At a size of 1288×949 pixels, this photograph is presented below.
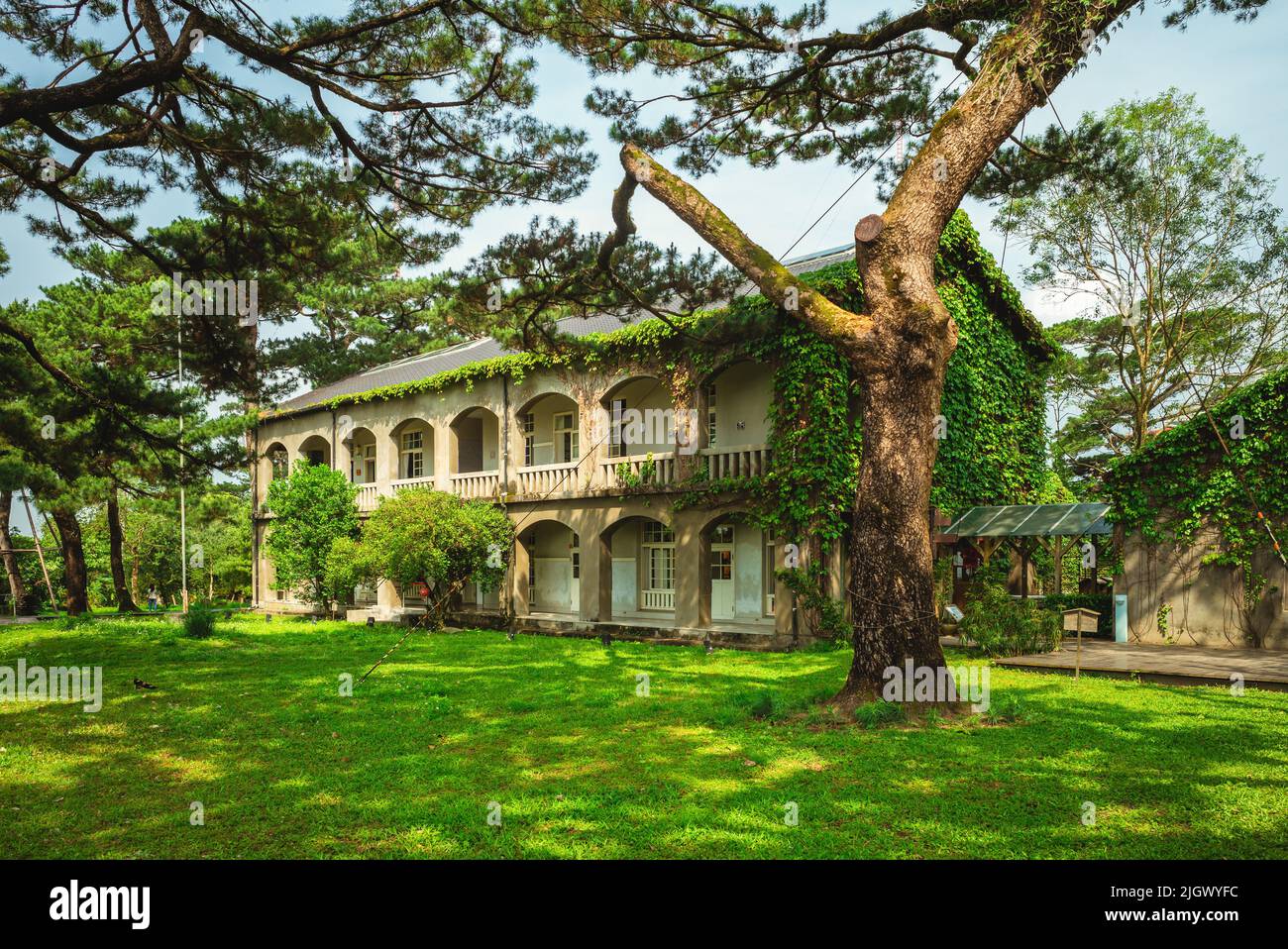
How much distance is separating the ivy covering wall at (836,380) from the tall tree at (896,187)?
3854mm

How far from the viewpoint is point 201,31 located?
7.96 metres

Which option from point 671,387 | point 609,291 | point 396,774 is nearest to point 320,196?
point 609,291

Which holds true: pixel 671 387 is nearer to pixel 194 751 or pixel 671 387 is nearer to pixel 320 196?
pixel 320 196

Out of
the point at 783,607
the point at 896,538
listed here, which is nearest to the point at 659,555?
the point at 783,607

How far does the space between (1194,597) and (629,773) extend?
41.8ft

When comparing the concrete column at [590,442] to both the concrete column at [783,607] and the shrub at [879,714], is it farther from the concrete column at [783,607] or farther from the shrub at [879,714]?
the shrub at [879,714]

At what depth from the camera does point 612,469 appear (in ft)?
63.1

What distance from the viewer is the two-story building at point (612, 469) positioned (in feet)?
56.7

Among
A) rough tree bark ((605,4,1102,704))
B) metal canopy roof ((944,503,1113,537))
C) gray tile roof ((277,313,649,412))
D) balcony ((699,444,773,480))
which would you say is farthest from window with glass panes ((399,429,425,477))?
rough tree bark ((605,4,1102,704))

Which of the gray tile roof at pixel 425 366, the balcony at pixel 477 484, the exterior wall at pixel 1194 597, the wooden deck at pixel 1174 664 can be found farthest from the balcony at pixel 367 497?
the exterior wall at pixel 1194 597

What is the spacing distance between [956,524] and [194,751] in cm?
1486

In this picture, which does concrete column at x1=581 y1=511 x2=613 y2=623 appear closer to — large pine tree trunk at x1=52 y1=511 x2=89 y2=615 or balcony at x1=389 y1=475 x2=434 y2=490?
balcony at x1=389 y1=475 x2=434 y2=490

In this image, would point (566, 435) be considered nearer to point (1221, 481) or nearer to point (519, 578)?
point (519, 578)

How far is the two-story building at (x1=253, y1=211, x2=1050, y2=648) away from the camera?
1728 cm
